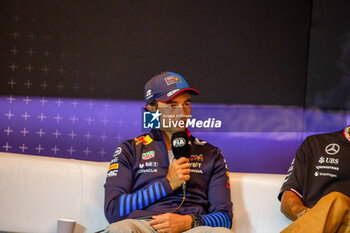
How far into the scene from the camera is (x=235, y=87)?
12.6 ft

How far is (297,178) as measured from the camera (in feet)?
8.36

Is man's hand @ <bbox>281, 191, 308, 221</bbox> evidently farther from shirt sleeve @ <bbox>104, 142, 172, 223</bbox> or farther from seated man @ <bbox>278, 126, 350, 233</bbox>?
shirt sleeve @ <bbox>104, 142, 172, 223</bbox>

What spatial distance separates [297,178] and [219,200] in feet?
1.55

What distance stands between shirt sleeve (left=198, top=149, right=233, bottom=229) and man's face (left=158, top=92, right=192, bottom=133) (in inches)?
11.5

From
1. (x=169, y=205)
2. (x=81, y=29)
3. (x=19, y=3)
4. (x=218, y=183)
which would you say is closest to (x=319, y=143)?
(x=218, y=183)

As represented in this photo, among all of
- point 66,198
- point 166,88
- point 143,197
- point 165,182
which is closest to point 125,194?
point 143,197

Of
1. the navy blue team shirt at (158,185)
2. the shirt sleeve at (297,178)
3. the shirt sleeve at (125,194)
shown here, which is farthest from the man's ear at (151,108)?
the shirt sleeve at (297,178)

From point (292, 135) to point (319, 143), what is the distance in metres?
1.33

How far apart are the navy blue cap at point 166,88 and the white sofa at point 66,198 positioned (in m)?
0.50

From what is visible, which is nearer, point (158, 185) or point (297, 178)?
point (158, 185)

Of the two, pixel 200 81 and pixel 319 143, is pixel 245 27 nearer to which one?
pixel 200 81

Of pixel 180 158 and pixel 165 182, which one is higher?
pixel 180 158

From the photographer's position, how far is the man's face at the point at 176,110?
248 centimetres

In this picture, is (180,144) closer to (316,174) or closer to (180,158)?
(180,158)
